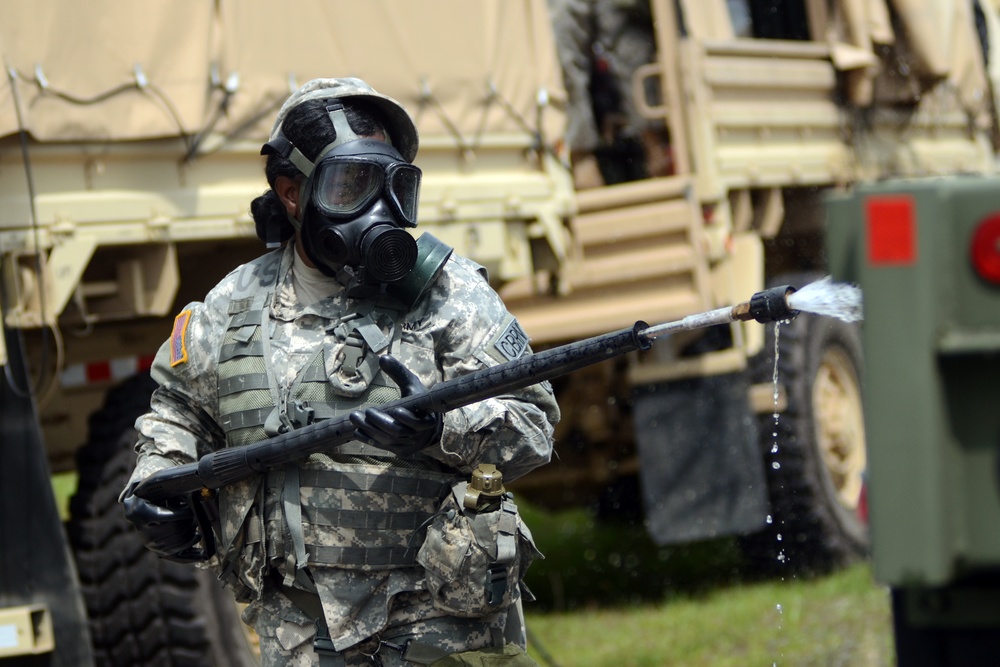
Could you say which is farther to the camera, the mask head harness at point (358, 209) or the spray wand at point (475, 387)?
the mask head harness at point (358, 209)

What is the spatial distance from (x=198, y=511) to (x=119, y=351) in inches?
93.6

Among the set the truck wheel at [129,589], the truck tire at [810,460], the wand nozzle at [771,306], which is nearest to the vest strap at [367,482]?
the wand nozzle at [771,306]

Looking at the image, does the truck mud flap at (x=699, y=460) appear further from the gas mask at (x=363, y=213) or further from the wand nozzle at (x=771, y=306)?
the wand nozzle at (x=771, y=306)

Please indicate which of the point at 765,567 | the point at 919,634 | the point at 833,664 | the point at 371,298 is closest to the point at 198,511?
the point at 371,298

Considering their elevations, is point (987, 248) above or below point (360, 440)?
above

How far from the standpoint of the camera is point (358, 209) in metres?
3.07

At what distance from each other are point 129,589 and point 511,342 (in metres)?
2.40

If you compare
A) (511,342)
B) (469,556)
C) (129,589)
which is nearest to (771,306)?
(511,342)

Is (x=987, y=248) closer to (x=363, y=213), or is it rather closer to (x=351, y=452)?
(x=363, y=213)

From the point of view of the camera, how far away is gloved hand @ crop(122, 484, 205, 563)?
312 centimetres

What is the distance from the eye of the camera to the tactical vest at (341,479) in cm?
310

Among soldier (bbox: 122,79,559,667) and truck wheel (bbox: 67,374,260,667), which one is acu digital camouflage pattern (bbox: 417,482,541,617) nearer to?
soldier (bbox: 122,79,559,667)

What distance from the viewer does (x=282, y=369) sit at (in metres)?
3.18

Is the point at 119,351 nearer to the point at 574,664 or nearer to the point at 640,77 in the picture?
the point at 574,664
